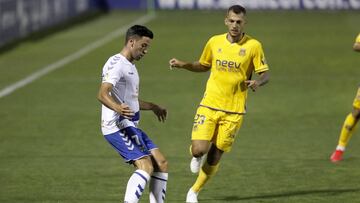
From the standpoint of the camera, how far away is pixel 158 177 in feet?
34.8

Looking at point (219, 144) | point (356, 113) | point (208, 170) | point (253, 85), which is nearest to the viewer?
point (253, 85)

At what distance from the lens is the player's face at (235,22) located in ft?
37.9

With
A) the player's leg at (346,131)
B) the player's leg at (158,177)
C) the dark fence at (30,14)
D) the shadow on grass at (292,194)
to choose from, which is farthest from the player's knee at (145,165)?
the dark fence at (30,14)

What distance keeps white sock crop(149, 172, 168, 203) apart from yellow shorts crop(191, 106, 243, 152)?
1.34 m

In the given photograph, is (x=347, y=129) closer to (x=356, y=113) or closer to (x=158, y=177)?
(x=356, y=113)

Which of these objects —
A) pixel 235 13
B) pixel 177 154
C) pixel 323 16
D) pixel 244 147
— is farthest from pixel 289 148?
pixel 323 16

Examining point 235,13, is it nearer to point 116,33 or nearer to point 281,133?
point 281,133

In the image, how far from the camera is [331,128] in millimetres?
18266

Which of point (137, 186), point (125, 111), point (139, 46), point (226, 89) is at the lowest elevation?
point (137, 186)

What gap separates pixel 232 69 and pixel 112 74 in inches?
88.3

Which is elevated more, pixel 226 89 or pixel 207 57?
pixel 207 57

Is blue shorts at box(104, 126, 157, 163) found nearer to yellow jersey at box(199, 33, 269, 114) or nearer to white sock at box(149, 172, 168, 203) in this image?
white sock at box(149, 172, 168, 203)

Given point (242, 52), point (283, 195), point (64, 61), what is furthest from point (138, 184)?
point (64, 61)

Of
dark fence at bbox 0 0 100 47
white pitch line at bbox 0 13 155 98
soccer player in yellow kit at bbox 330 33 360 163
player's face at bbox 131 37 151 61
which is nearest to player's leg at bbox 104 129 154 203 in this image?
player's face at bbox 131 37 151 61
